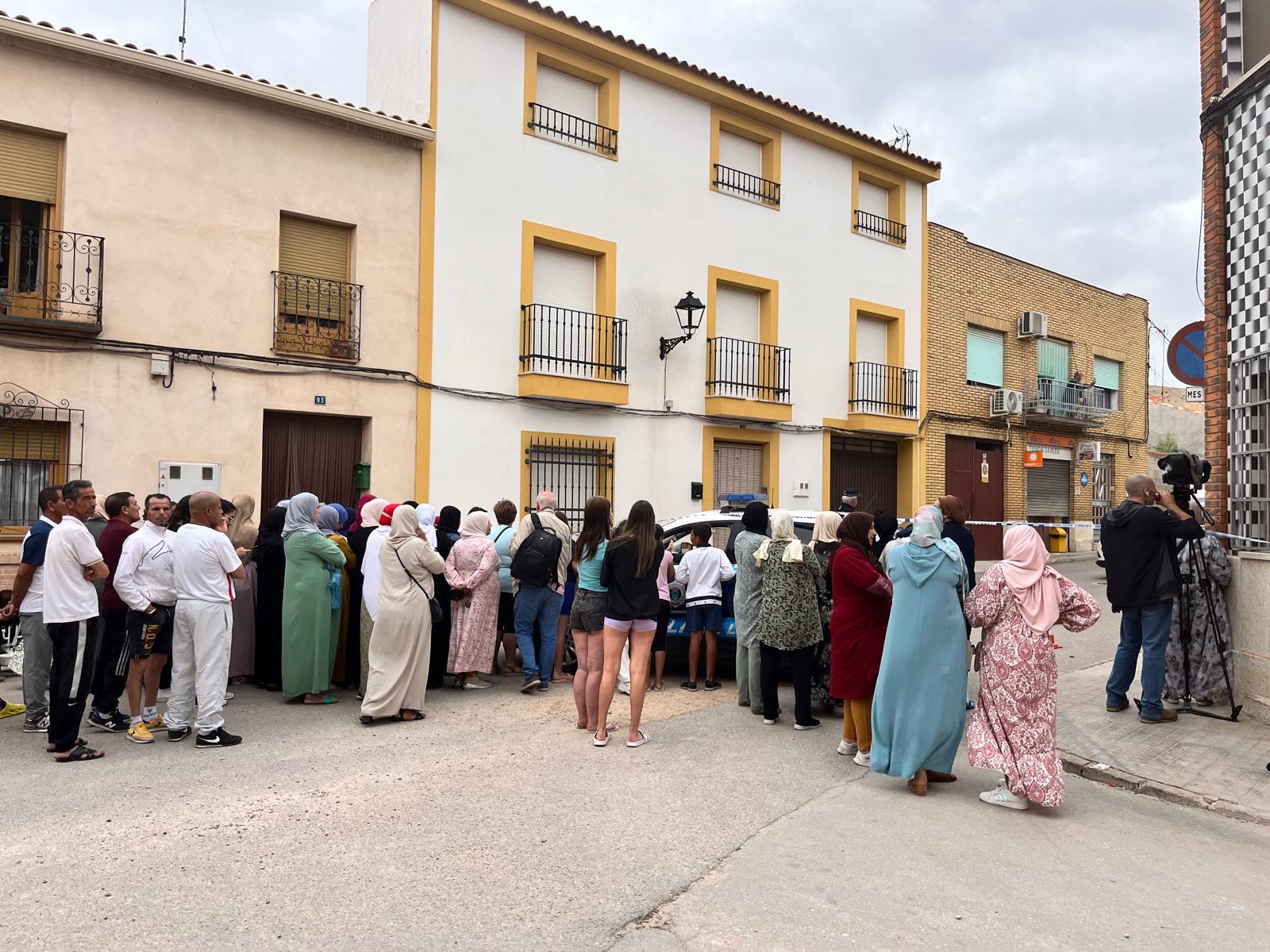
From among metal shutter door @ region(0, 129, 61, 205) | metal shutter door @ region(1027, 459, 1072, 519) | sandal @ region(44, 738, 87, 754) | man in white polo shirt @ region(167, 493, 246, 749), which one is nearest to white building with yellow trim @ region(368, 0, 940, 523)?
metal shutter door @ region(0, 129, 61, 205)

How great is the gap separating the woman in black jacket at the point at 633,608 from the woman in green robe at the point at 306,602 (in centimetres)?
243

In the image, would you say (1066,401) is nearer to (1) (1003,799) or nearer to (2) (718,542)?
(2) (718,542)

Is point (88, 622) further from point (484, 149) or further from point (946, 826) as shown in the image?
point (484, 149)

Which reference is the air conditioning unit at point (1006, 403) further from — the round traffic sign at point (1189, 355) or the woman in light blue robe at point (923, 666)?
the woman in light blue robe at point (923, 666)

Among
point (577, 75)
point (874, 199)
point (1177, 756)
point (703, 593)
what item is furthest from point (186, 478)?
point (874, 199)

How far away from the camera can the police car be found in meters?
8.27

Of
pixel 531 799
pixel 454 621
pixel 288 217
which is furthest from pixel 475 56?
pixel 531 799

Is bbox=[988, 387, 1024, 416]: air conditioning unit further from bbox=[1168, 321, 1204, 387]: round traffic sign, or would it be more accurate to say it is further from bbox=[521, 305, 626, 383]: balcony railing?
bbox=[1168, 321, 1204, 387]: round traffic sign

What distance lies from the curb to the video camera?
2.34m

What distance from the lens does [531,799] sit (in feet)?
16.3

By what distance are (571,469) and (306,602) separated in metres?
7.07

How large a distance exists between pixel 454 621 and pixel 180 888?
432 centimetres

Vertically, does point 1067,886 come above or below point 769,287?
below

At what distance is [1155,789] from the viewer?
549cm
